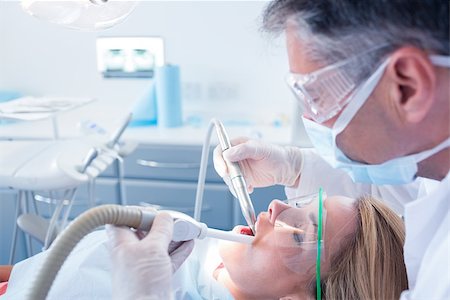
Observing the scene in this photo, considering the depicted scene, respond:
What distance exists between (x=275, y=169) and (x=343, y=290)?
459mm

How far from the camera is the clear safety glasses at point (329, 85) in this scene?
0.76 meters

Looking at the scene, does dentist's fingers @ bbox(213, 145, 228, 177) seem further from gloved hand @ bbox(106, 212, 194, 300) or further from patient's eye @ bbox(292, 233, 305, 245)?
gloved hand @ bbox(106, 212, 194, 300)

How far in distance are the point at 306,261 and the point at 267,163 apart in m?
0.39

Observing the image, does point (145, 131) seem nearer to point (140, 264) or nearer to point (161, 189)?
point (161, 189)

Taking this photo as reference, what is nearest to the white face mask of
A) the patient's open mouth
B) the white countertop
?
the patient's open mouth

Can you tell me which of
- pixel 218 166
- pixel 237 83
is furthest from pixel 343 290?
pixel 237 83

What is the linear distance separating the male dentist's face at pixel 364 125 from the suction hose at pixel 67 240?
422 mm

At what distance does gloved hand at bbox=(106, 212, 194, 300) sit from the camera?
808 mm

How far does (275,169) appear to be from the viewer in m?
1.46

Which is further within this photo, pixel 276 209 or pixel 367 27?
pixel 276 209

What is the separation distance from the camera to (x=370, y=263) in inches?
44.3

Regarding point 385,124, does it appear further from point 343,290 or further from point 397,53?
point 343,290

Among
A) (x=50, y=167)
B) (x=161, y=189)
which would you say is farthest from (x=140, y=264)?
(x=161, y=189)

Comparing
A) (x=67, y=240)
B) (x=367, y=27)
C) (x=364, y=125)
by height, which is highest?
(x=367, y=27)
